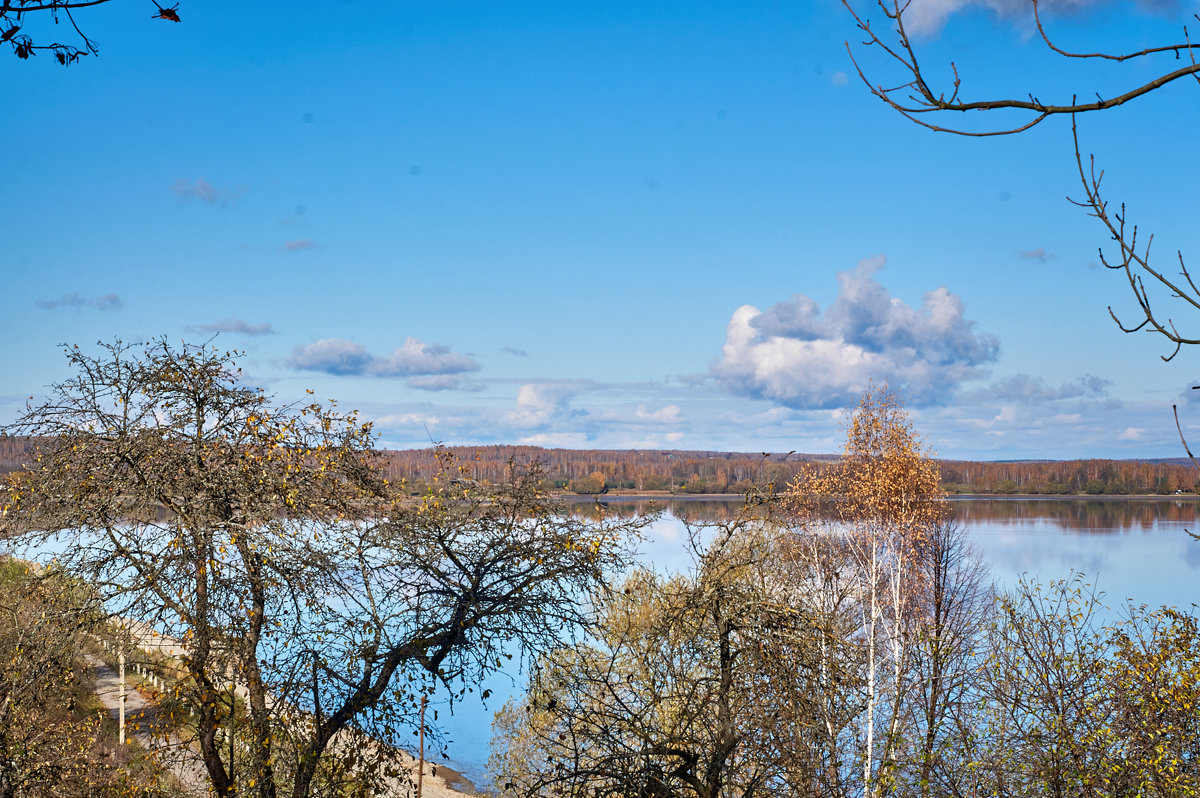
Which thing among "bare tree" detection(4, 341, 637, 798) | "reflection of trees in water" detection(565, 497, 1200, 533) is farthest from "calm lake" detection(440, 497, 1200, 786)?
"bare tree" detection(4, 341, 637, 798)

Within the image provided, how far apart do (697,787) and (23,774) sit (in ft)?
31.2

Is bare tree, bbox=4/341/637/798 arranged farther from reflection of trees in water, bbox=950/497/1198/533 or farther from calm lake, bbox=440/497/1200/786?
reflection of trees in water, bbox=950/497/1198/533

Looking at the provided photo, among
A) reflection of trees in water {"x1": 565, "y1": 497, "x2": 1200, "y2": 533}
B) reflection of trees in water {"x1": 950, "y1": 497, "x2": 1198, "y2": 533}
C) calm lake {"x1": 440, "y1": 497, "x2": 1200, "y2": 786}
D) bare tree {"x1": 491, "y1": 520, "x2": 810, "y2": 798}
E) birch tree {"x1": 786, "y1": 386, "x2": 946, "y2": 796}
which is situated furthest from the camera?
reflection of trees in water {"x1": 950, "y1": 497, "x2": 1198, "y2": 533}

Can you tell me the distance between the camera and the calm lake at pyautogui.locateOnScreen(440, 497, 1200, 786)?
170ft

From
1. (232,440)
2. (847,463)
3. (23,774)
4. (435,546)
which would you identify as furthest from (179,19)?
(847,463)

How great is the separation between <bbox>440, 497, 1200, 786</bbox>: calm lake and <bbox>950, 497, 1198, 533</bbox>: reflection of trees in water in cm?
11

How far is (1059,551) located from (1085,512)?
4445cm

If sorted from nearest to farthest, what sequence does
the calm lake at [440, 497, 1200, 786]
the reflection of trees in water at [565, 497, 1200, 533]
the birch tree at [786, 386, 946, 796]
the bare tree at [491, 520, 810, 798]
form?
the bare tree at [491, 520, 810, 798], the birch tree at [786, 386, 946, 796], the calm lake at [440, 497, 1200, 786], the reflection of trees in water at [565, 497, 1200, 533]

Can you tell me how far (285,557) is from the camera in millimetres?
10555

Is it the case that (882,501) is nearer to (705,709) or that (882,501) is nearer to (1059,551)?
(705,709)

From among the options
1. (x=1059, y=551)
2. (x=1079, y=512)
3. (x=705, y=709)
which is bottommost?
→ (x=1059, y=551)

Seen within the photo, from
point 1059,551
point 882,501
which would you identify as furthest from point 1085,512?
point 882,501

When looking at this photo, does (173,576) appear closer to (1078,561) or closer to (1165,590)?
(1165,590)

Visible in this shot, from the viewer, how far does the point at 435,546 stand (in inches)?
433
